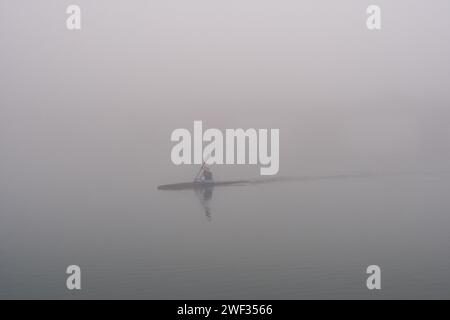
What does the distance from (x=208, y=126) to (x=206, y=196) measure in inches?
16.6

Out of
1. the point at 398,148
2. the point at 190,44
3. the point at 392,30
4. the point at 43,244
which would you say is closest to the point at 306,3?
the point at 392,30

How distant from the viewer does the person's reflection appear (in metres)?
2.71

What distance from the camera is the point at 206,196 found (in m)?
2.81

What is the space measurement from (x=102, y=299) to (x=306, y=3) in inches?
77.3

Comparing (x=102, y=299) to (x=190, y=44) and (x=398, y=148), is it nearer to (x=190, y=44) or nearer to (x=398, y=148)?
(x=190, y=44)

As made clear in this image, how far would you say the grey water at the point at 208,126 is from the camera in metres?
2.62

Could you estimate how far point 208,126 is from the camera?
8.78 ft

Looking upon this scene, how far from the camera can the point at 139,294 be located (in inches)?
105

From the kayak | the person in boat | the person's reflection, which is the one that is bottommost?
the person's reflection

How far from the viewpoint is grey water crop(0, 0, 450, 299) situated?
2.62 meters

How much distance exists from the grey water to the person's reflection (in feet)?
0.16

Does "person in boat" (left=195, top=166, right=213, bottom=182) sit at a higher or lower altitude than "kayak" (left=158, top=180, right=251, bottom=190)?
higher

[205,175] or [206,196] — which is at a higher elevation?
[205,175]

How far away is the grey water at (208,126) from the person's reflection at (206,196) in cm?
5
